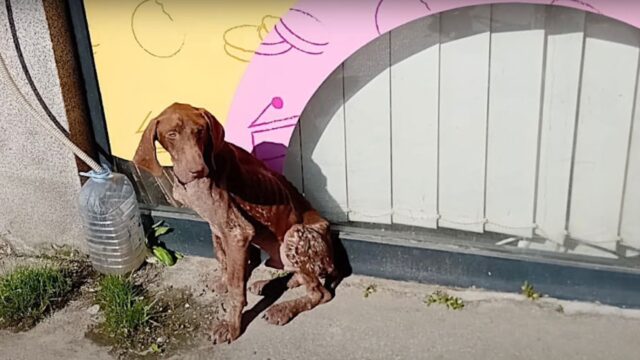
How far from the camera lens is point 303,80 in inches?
134

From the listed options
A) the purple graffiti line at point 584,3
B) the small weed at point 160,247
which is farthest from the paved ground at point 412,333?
the purple graffiti line at point 584,3

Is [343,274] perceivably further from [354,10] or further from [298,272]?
[354,10]

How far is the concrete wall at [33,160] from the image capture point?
11.8ft

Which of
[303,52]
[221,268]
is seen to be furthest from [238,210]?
[303,52]

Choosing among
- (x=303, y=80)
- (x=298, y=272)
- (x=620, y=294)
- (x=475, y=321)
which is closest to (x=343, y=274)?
(x=298, y=272)

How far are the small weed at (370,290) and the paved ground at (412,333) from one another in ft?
0.06

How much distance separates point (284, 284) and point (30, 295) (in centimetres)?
116

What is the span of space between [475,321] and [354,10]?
4.50 feet

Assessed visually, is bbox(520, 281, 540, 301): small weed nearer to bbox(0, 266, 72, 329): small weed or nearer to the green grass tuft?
the green grass tuft

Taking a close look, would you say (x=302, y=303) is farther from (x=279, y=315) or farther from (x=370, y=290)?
(x=370, y=290)

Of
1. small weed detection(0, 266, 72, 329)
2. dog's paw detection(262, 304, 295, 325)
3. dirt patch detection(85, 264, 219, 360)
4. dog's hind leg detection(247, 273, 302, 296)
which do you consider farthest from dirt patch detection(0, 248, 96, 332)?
dog's paw detection(262, 304, 295, 325)

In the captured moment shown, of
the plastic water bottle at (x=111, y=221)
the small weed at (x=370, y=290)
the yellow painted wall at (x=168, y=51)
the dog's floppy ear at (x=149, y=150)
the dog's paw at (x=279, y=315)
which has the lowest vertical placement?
the dog's paw at (x=279, y=315)

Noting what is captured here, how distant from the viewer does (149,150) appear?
10.0 ft

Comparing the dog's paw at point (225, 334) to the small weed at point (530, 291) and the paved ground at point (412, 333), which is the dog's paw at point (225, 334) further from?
the small weed at point (530, 291)
